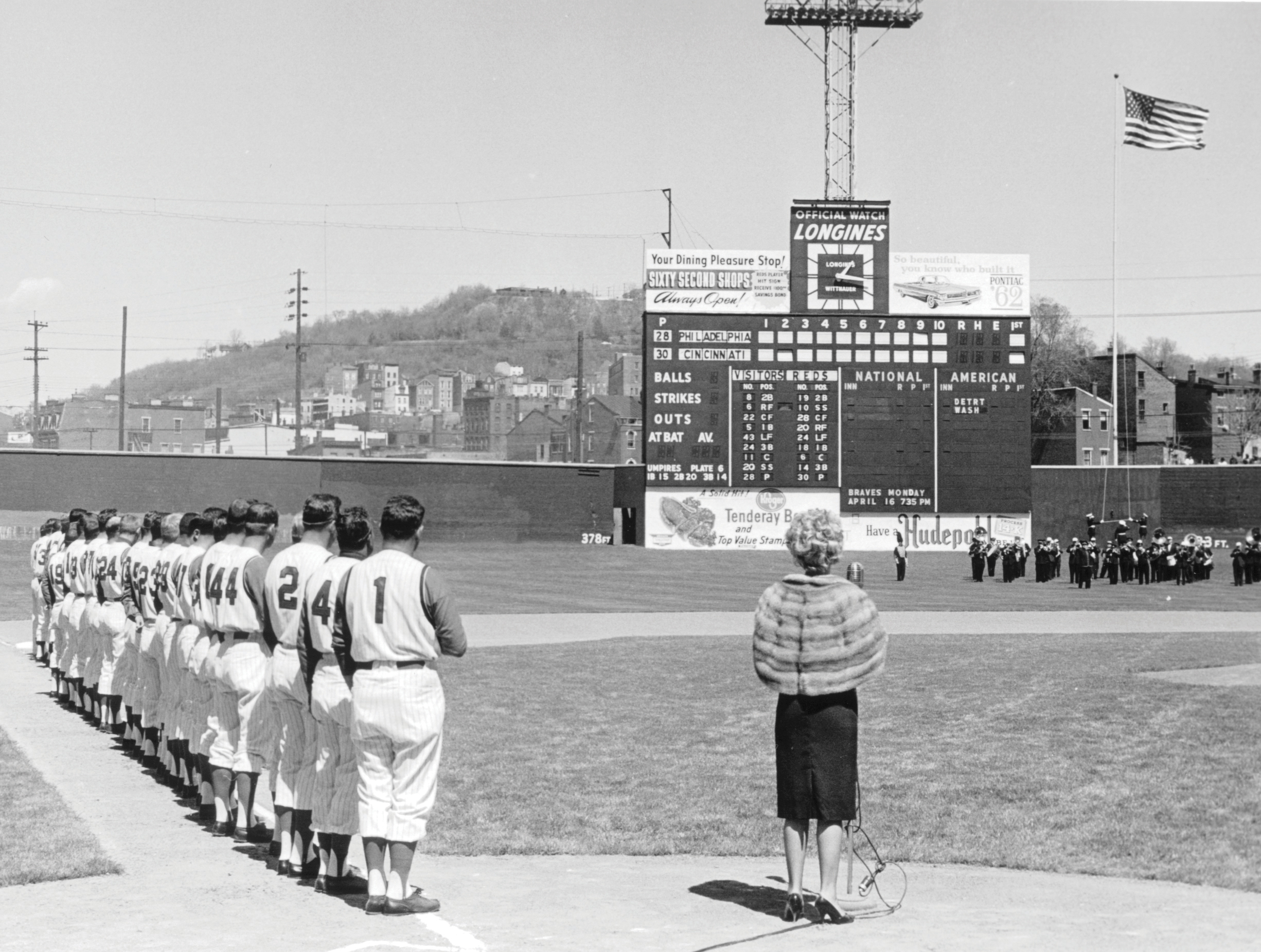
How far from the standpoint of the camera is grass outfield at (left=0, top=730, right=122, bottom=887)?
22.7 feet

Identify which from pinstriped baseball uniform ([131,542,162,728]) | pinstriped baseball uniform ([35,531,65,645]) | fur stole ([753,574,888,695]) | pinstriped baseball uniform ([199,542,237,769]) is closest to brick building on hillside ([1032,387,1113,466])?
pinstriped baseball uniform ([35,531,65,645])

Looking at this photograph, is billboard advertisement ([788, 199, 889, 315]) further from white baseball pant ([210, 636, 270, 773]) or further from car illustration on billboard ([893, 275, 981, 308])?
white baseball pant ([210, 636, 270, 773])

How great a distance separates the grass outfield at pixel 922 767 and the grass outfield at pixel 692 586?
1466 centimetres

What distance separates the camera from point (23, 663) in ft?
57.6

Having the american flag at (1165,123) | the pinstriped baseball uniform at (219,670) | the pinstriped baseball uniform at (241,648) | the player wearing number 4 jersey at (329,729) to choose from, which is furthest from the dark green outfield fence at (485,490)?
the player wearing number 4 jersey at (329,729)

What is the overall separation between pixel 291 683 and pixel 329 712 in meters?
0.49

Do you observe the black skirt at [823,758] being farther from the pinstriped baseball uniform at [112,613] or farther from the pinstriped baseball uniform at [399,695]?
the pinstriped baseball uniform at [112,613]

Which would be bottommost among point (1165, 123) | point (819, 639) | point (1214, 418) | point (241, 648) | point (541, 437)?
point (241, 648)

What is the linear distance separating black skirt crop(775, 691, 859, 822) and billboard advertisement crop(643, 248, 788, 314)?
3793cm

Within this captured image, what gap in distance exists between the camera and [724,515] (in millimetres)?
45188

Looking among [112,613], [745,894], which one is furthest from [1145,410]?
[745,894]

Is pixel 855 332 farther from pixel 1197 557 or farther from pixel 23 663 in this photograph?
pixel 23 663

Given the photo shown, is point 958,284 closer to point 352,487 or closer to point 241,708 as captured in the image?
point 352,487

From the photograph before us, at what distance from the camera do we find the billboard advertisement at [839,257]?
43.8 m
